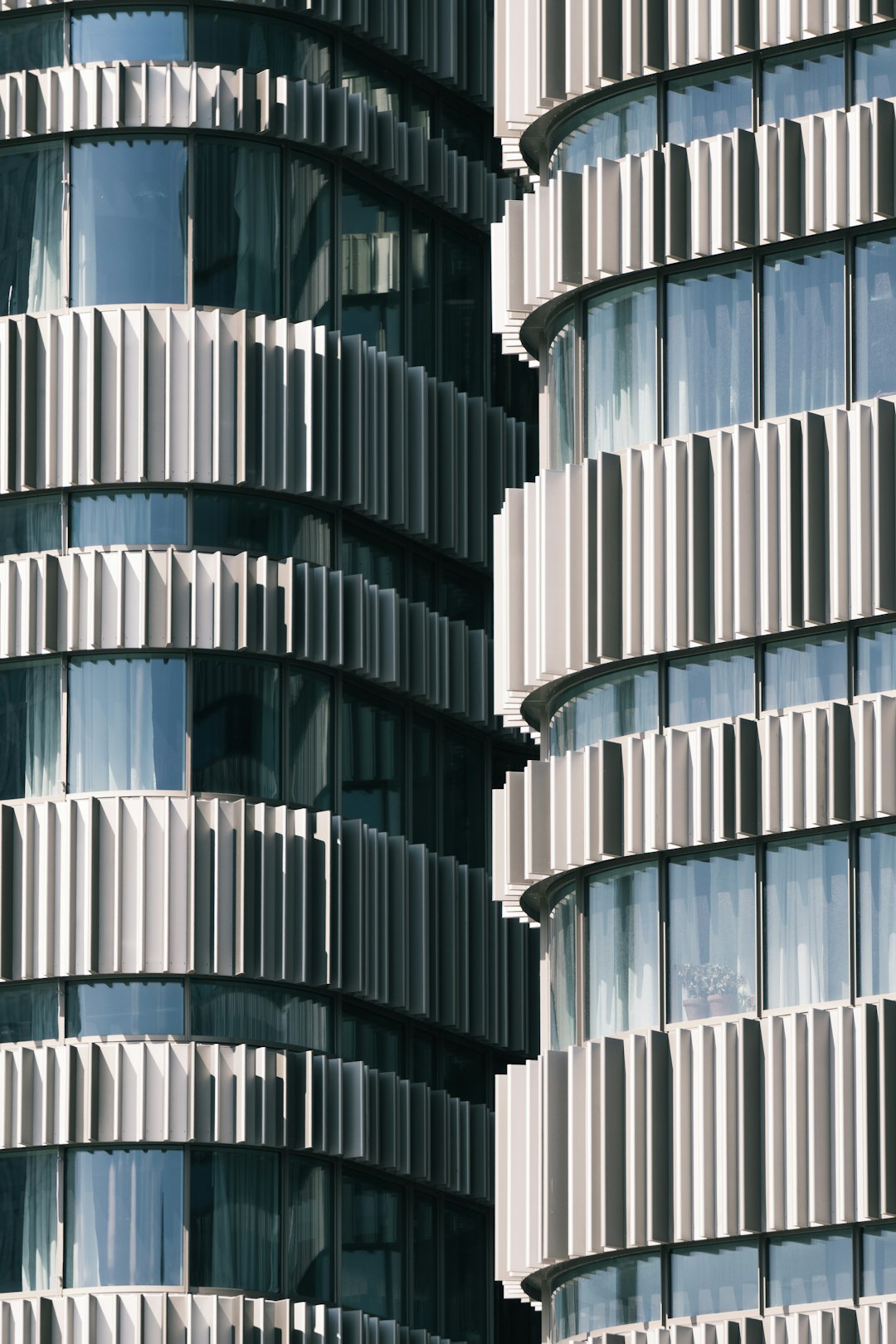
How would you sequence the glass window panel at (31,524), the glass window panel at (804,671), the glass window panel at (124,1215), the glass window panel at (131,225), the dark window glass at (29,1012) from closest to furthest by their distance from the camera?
1. the glass window panel at (804,671)
2. the glass window panel at (124,1215)
3. the dark window glass at (29,1012)
4. the glass window panel at (31,524)
5. the glass window panel at (131,225)

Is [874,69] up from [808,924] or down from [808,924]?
up

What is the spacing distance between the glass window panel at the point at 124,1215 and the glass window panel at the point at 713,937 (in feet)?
29.2

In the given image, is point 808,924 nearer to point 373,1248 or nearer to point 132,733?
point 373,1248

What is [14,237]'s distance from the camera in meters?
55.5

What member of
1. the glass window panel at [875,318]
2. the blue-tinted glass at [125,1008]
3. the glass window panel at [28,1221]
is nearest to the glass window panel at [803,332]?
the glass window panel at [875,318]

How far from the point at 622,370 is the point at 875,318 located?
3357 mm

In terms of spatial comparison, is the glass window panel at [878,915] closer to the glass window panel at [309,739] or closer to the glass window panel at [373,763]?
the glass window panel at [309,739]

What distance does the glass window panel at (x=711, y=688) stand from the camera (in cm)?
4594

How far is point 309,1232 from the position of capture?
52.8m

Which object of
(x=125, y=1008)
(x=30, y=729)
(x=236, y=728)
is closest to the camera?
(x=125, y=1008)

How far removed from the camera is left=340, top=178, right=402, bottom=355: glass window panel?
56.8 m

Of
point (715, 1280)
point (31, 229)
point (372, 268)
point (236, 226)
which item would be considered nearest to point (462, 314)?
point (372, 268)

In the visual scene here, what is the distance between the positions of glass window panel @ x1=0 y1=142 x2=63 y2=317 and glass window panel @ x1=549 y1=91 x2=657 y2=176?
26.9ft

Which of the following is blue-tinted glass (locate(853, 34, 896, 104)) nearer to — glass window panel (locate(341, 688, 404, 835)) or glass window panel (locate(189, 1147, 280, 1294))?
glass window panel (locate(341, 688, 404, 835))
